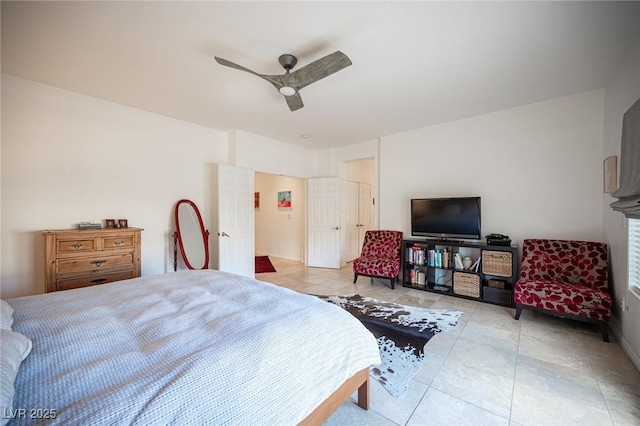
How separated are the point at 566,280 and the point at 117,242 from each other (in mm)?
5221

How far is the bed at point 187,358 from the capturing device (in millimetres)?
784

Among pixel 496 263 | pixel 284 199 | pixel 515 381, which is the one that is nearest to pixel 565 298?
pixel 496 263

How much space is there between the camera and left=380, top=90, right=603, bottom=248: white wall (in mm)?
3053

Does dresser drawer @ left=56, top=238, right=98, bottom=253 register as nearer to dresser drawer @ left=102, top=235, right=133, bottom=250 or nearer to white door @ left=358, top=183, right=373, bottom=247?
dresser drawer @ left=102, top=235, right=133, bottom=250

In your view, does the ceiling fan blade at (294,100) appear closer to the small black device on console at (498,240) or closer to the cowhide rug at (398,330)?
the cowhide rug at (398,330)

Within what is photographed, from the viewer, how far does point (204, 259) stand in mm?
4000

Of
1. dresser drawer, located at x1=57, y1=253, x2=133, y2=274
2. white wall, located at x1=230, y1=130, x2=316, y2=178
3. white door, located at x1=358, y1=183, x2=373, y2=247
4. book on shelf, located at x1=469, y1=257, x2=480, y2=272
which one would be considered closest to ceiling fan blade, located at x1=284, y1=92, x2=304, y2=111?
white wall, located at x1=230, y1=130, x2=316, y2=178

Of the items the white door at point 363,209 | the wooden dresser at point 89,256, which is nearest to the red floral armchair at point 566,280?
the white door at point 363,209

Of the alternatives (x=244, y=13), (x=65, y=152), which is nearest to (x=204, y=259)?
(x=65, y=152)

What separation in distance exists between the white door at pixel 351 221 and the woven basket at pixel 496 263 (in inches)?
114

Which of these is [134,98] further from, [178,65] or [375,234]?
[375,234]

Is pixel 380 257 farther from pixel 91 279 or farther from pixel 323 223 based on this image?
pixel 91 279

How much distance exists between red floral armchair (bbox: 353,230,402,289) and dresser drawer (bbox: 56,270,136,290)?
3.23 metres

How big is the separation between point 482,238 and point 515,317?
1213 millimetres
